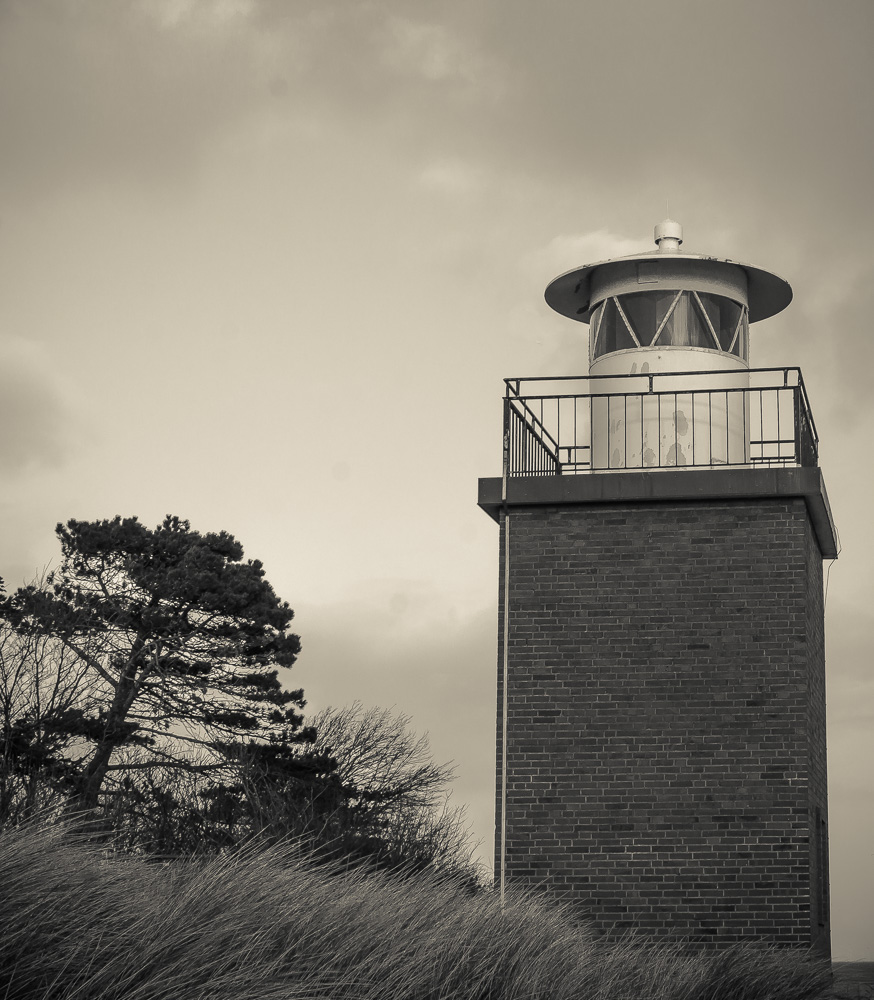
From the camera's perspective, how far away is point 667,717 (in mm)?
13023

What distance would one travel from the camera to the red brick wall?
12.6 m

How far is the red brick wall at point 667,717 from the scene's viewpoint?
12625 mm

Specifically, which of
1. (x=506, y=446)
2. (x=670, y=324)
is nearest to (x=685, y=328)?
(x=670, y=324)

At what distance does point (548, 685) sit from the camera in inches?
523

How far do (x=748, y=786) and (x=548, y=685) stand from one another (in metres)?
2.04

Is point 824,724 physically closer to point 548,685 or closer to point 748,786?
point 748,786

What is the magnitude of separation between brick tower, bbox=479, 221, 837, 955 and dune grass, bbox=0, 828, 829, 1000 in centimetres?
214

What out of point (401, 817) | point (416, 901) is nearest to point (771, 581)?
point (416, 901)

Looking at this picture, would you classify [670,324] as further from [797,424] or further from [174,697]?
[174,697]

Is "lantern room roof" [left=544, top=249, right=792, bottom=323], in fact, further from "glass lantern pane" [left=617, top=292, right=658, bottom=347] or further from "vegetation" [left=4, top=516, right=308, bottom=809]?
"vegetation" [left=4, top=516, right=308, bottom=809]

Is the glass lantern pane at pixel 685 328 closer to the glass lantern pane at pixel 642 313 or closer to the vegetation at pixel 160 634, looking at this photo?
the glass lantern pane at pixel 642 313

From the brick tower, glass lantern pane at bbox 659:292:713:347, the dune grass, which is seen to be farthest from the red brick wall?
the dune grass

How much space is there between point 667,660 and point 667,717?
20.9 inches

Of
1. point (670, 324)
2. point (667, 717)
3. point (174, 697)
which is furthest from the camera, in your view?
point (174, 697)
